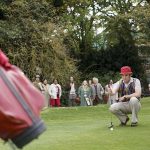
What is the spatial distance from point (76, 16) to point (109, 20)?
2845 millimetres

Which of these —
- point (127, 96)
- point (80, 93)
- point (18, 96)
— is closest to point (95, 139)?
point (127, 96)

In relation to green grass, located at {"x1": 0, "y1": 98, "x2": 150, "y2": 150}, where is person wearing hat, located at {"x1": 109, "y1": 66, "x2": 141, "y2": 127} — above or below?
above

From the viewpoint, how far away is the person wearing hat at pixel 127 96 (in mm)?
13227

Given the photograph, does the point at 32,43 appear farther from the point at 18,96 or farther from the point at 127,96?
the point at 18,96

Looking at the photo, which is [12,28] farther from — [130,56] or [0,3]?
[130,56]

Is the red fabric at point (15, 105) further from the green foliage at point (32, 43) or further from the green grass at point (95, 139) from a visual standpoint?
the green foliage at point (32, 43)

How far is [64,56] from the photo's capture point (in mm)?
35281

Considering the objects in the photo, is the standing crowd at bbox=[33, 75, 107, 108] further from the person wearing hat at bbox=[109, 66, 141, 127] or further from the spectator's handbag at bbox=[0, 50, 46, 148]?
the spectator's handbag at bbox=[0, 50, 46, 148]

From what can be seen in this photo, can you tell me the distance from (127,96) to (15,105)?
35.6ft

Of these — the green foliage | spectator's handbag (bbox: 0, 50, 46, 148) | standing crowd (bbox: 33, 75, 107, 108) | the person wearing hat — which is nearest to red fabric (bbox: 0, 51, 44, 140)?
spectator's handbag (bbox: 0, 50, 46, 148)

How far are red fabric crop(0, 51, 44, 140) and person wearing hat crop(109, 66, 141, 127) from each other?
10539 millimetres

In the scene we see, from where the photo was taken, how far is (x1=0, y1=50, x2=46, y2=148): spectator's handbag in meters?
2.49

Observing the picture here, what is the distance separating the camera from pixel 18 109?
2.52 metres

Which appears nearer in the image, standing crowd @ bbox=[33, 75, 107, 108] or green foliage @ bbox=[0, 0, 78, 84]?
standing crowd @ bbox=[33, 75, 107, 108]
